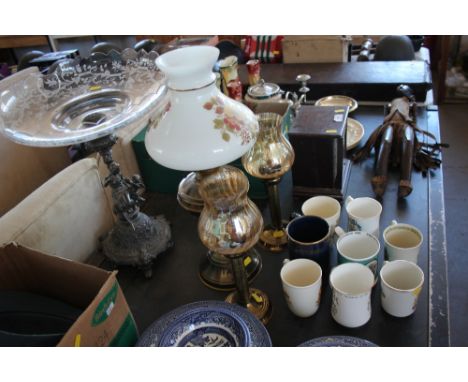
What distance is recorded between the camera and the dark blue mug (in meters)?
0.81

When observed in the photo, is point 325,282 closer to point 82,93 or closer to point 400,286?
point 400,286

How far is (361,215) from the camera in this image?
942mm

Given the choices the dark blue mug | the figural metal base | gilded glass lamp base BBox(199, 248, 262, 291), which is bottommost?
gilded glass lamp base BBox(199, 248, 262, 291)

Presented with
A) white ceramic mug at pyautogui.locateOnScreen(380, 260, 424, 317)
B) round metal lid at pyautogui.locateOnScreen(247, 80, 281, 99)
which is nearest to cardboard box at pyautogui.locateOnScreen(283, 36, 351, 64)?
round metal lid at pyautogui.locateOnScreen(247, 80, 281, 99)

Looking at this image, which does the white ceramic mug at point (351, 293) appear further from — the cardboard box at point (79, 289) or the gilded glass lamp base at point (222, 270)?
the cardboard box at point (79, 289)

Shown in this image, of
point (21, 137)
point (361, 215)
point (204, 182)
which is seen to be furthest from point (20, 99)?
point (361, 215)

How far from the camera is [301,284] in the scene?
82 centimetres

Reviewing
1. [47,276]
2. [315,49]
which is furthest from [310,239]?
[315,49]

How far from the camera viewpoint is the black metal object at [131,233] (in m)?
0.97

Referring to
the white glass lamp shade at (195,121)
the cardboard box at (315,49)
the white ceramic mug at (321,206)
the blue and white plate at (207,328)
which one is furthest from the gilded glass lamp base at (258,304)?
the cardboard box at (315,49)

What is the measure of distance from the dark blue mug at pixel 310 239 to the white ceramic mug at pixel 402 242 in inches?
5.1

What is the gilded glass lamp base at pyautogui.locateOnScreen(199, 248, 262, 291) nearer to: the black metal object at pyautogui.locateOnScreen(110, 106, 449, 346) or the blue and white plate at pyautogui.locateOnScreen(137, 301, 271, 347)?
the black metal object at pyautogui.locateOnScreen(110, 106, 449, 346)

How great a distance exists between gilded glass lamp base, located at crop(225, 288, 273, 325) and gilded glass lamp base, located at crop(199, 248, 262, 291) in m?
0.05

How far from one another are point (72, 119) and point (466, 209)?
1.83 metres
